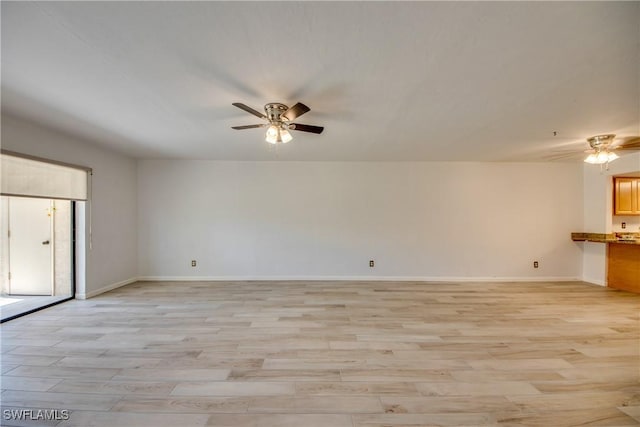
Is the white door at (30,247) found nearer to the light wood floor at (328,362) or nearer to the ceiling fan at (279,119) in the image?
the light wood floor at (328,362)

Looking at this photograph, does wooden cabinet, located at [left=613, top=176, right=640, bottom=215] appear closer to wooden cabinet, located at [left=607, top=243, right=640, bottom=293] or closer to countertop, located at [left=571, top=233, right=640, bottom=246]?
countertop, located at [left=571, top=233, right=640, bottom=246]

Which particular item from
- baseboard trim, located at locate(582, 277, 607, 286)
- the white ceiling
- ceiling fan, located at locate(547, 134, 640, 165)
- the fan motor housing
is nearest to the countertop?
baseboard trim, located at locate(582, 277, 607, 286)

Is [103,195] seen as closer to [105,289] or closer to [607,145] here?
[105,289]

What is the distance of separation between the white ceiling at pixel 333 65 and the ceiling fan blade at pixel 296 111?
0.14 metres

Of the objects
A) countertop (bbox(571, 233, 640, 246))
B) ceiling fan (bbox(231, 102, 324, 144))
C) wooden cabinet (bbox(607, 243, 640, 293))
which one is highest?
ceiling fan (bbox(231, 102, 324, 144))

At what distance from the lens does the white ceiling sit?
4.35 feet

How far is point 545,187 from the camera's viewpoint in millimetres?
4754

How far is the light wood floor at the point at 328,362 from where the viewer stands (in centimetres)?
156

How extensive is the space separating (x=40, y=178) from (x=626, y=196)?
921cm

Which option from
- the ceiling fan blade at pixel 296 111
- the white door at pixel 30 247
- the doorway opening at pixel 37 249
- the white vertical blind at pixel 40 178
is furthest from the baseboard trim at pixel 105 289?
the ceiling fan blade at pixel 296 111

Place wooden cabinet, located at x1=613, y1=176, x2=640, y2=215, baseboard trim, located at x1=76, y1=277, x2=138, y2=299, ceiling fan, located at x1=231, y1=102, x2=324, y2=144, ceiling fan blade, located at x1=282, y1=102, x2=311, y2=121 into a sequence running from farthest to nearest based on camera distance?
wooden cabinet, located at x1=613, y1=176, x2=640, y2=215 < baseboard trim, located at x1=76, y1=277, x2=138, y2=299 < ceiling fan, located at x1=231, y1=102, x2=324, y2=144 < ceiling fan blade, located at x1=282, y1=102, x2=311, y2=121

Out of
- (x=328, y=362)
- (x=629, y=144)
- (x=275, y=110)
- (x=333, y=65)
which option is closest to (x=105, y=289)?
(x=328, y=362)

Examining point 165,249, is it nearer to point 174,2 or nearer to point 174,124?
point 174,124

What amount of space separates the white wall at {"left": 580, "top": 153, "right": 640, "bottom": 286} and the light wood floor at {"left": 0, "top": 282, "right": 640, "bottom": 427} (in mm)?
1190
